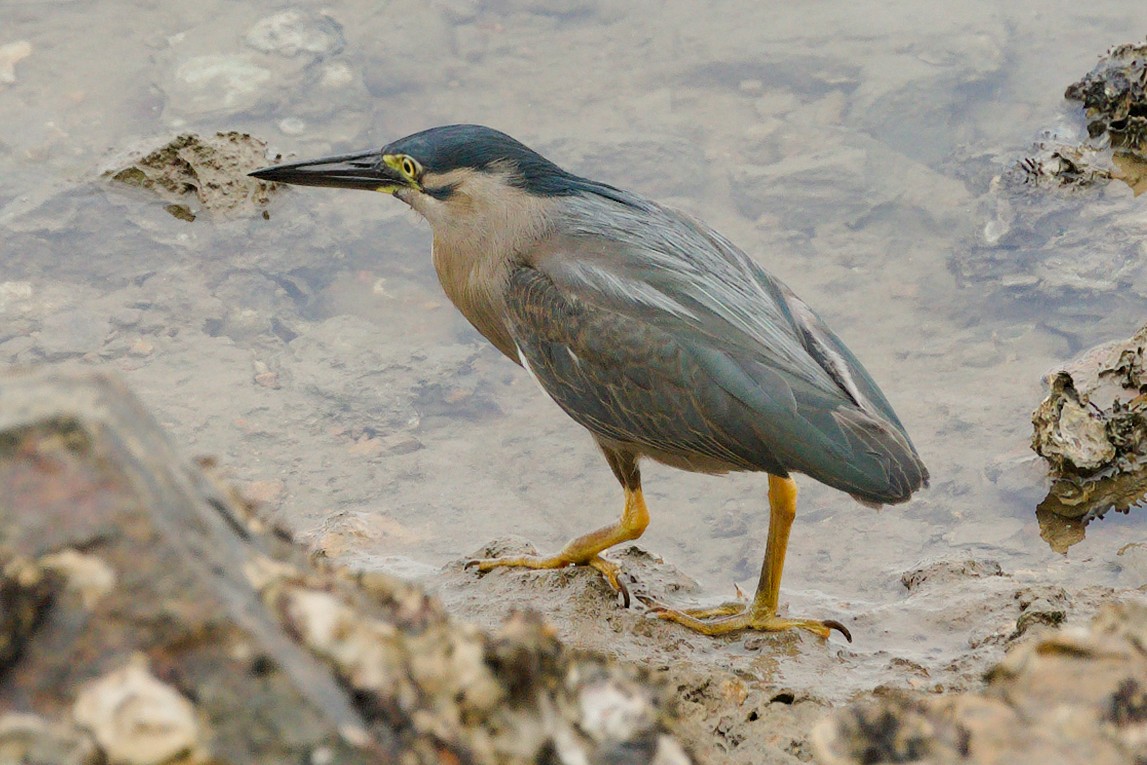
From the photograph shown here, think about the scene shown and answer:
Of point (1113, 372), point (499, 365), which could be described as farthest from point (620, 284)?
point (1113, 372)

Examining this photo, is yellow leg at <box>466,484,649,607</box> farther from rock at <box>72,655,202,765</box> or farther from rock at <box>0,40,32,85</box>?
rock at <box>0,40,32,85</box>

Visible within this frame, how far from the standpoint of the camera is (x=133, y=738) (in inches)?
42.9

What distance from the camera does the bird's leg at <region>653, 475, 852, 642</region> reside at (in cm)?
402

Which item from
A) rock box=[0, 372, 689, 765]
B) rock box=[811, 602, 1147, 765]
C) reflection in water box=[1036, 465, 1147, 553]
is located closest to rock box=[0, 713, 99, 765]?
rock box=[0, 372, 689, 765]

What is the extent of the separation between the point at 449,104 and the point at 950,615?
5.54m

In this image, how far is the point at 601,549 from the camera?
4.28 metres

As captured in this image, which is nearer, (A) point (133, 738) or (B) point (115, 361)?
(A) point (133, 738)

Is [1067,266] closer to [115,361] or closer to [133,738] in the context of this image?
[115,361]

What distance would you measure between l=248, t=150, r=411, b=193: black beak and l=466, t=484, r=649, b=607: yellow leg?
1.56 meters

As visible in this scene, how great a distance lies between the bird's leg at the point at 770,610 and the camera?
402 cm

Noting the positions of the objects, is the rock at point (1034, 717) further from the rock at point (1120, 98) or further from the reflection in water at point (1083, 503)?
the rock at point (1120, 98)

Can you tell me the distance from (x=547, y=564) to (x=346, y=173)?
176 centimetres

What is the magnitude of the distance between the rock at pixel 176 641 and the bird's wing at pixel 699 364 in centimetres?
257

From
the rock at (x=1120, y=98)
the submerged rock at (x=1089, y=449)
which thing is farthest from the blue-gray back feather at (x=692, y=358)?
the rock at (x=1120, y=98)
